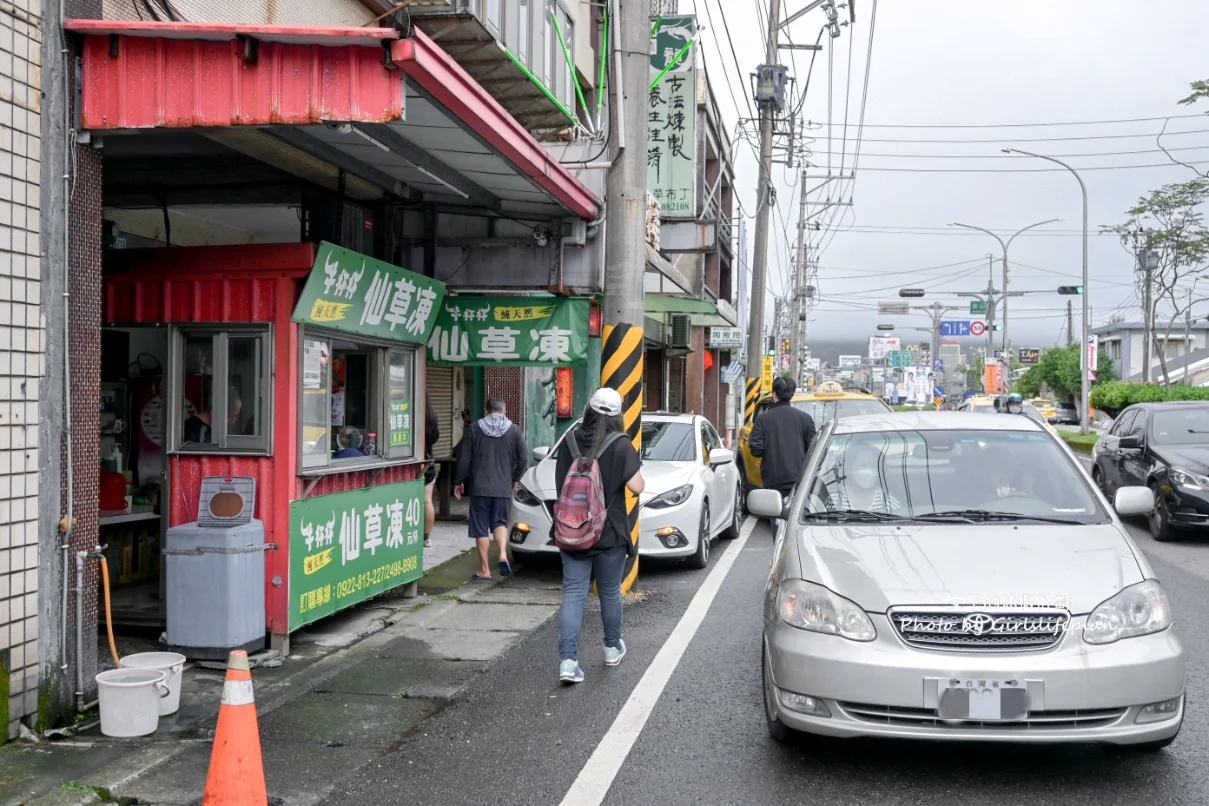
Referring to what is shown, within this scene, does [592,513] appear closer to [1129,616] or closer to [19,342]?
[1129,616]

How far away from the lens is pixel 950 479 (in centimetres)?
589

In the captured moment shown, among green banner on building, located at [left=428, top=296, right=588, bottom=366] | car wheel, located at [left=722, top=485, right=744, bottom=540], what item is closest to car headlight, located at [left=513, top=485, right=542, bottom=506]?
green banner on building, located at [left=428, top=296, right=588, bottom=366]

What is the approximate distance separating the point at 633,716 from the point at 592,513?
123 cm

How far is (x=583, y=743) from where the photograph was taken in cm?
541

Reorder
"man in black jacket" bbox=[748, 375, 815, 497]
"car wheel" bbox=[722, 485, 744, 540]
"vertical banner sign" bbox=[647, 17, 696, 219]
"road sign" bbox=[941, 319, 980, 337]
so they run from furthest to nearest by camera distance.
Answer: "road sign" bbox=[941, 319, 980, 337] < "vertical banner sign" bbox=[647, 17, 696, 219] < "car wheel" bbox=[722, 485, 744, 540] < "man in black jacket" bbox=[748, 375, 815, 497]

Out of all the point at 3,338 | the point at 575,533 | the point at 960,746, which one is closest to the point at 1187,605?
the point at 960,746

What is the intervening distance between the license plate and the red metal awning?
3650 mm

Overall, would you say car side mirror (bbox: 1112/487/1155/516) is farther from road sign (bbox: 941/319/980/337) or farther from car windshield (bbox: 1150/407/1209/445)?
road sign (bbox: 941/319/980/337)

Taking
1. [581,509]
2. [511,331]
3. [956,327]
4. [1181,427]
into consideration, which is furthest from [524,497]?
[956,327]

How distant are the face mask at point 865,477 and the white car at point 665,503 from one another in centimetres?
426

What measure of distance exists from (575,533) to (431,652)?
5.57 feet

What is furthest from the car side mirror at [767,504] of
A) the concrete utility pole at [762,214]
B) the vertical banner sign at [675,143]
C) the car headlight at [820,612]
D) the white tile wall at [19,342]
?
the concrete utility pole at [762,214]

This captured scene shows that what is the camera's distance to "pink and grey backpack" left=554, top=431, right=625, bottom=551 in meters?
6.50

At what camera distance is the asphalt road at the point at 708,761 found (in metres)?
4.66
